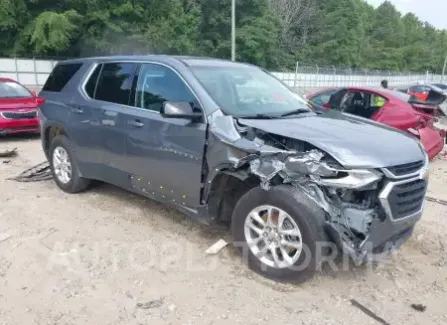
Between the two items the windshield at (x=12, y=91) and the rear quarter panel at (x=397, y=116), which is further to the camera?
the windshield at (x=12, y=91)

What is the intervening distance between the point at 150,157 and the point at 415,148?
97.0 inches

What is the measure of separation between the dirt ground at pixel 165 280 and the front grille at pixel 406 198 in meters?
0.68

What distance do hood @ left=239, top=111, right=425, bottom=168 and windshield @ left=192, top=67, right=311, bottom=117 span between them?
27 centimetres

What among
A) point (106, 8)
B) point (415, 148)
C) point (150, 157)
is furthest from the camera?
point (106, 8)

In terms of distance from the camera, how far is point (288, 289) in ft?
11.6

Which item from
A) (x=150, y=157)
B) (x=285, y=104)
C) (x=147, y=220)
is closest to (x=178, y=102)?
(x=150, y=157)

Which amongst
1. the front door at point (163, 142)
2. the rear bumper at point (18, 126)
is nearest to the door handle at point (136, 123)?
the front door at point (163, 142)

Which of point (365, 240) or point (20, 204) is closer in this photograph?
point (365, 240)

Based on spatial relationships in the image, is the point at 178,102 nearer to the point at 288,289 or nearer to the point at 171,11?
the point at 288,289

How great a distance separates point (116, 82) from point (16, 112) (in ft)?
20.1

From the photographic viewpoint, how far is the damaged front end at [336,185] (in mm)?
3242

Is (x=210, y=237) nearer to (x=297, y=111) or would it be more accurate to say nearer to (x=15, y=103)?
(x=297, y=111)

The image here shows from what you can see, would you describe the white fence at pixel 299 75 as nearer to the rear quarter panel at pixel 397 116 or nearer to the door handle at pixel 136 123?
the rear quarter panel at pixel 397 116

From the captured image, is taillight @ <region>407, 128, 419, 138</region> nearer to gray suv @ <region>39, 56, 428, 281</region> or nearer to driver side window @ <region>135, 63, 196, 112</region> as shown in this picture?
gray suv @ <region>39, 56, 428, 281</region>
